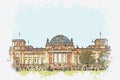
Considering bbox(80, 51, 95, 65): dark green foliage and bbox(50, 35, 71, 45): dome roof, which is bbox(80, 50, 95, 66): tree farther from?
bbox(50, 35, 71, 45): dome roof

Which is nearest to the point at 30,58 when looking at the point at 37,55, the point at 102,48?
the point at 37,55

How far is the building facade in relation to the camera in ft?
30.9

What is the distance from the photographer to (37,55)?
9.43m

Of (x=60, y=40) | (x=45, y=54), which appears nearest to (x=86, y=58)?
(x=60, y=40)

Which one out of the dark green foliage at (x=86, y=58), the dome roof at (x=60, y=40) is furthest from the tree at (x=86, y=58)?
the dome roof at (x=60, y=40)

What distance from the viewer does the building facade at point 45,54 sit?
30.9 feet

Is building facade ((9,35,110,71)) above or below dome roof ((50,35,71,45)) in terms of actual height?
below

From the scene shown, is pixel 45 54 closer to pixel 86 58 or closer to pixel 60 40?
pixel 60 40

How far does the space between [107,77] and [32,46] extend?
0.89 metres

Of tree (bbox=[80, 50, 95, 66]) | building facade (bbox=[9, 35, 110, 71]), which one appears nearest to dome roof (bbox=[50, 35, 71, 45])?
building facade (bbox=[9, 35, 110, 71])

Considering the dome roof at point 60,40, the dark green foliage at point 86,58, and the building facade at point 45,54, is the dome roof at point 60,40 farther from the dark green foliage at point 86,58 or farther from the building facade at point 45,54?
the dark green foliage at point 86,58

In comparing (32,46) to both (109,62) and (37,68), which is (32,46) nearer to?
(37,68)

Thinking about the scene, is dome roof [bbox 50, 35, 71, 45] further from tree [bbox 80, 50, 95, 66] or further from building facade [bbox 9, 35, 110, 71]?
tree [bbox 80, 50, 95, 66]

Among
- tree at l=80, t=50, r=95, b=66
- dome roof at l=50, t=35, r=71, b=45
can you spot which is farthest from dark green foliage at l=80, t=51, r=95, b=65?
dome roof at l=50, t=35, r=71, b=45
